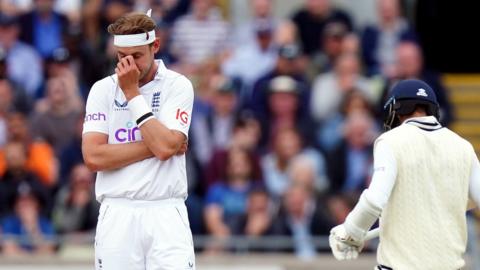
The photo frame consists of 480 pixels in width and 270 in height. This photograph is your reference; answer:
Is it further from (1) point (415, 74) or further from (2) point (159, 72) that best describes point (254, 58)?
(2) point (159, 72)

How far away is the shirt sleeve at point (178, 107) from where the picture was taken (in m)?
7.98

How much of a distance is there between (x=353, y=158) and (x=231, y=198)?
1.42 meters

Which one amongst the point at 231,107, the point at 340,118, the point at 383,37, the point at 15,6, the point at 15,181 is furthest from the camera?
the point at 15,6

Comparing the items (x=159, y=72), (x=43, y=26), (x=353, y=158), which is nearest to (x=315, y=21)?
(x=353, y=158)

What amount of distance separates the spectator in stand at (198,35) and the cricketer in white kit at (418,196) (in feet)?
26.0

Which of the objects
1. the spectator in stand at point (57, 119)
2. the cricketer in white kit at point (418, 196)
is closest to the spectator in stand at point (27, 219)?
the spectator in stand at point (57, 119)

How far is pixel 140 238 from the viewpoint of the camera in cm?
795

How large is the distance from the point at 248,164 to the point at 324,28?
2387mm

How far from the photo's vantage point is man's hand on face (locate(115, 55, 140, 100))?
786 centimetres

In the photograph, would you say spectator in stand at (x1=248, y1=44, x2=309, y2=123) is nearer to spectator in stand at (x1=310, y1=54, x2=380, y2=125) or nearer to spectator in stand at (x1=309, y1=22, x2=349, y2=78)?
spectator in stand at (x1=310, y1=54, x2=380, y2=125)

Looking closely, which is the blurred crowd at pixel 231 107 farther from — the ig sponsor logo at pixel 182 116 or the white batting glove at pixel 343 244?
the white batting glove at pixel 343 244

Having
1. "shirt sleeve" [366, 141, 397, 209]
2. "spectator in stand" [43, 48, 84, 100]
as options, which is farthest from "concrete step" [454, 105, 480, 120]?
"shirt sleeve" [366, 141, 397, 209]

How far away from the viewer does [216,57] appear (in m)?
15.4

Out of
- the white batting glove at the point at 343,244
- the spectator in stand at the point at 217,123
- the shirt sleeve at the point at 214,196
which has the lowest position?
the shirt sleeve at the point at 214,196
